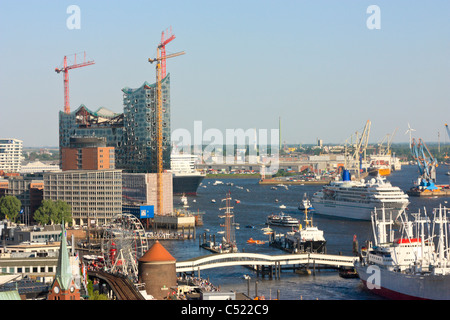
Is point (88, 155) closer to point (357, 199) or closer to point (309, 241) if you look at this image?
point (357, 199)

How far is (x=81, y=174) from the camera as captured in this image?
4206 cm

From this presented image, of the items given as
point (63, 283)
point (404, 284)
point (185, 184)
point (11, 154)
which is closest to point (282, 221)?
point (404, 284)

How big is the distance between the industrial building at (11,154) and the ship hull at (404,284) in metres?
62.0

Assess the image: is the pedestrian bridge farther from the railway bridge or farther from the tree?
the tree

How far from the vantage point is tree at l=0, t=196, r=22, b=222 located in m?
40.8

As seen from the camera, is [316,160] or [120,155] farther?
[316,160]

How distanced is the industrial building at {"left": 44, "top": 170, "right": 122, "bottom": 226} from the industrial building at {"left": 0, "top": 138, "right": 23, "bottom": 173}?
4026 cm

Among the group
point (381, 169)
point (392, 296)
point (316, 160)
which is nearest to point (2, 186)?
point (392, 296)

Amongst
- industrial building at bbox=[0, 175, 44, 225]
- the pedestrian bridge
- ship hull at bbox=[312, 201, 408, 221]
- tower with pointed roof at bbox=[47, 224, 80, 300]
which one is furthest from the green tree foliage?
tower with pointed roof at bbox=[47, 224, 80, 300]

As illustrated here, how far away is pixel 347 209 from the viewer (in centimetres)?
4569

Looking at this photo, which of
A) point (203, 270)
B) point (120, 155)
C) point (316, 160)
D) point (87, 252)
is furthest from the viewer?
point (316, 160)

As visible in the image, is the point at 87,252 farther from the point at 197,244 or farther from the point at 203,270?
the point at 203,270

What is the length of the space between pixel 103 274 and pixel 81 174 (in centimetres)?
1876

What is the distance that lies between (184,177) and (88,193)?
20.1 metres
